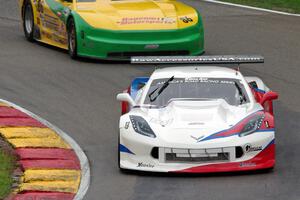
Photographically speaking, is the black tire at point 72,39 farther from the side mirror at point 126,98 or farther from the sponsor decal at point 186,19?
the side mirror at point 126,98

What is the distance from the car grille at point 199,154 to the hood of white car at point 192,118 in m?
0.13

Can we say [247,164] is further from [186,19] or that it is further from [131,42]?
[186,19]

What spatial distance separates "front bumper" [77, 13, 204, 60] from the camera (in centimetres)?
2066

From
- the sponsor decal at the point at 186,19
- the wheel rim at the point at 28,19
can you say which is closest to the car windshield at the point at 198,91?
the sponsor decal at the point at 186,19

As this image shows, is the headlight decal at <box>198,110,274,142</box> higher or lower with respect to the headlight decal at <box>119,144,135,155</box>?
higher

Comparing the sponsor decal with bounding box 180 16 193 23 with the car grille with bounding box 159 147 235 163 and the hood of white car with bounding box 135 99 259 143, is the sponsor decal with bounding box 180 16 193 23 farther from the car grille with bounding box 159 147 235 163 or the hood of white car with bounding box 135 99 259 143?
the car grille with bounding box 159 147 235 163

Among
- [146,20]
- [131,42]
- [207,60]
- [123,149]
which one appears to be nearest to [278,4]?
[146,20]

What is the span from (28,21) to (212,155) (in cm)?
1123

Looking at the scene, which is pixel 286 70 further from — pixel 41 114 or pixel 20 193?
pixel 20 193

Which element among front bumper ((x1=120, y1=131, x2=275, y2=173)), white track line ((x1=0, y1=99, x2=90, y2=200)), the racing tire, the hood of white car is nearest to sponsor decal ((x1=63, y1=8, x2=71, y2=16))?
the racing tire

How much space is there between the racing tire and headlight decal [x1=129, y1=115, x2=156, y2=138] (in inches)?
387

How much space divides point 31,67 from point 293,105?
17.5 feet

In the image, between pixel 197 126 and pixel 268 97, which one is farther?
pixel 268 97

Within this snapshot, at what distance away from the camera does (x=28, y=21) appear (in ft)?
78.2
